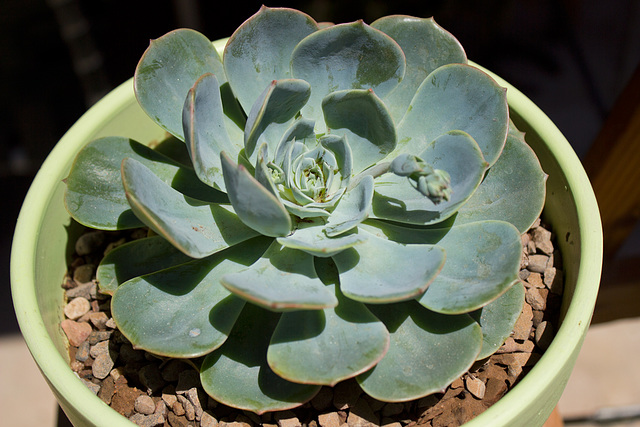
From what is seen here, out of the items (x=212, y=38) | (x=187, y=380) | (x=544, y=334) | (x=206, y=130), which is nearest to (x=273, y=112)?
(x=206, y=130)

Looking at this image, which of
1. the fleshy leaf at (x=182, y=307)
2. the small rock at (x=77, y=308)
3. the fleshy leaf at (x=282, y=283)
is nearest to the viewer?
the fleshy leaf at (x=282, y=283)

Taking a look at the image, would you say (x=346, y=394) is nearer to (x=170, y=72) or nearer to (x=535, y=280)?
(x=535, y=280)

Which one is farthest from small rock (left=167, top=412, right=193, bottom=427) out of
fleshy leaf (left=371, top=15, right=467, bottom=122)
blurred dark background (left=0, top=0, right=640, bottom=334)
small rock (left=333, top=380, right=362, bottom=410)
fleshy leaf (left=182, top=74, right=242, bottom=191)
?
blurred dark background (left=0, top=0, right=640, bottom=334)

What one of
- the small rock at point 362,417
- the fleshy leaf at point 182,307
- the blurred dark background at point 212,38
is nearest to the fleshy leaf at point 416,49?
the fleshy leaf at point 182,307

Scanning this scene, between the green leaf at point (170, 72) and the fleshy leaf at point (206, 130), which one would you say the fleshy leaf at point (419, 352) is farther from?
the green leaf at point (170, 72)

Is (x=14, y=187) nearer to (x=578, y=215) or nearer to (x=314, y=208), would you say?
(x=314, y=208)

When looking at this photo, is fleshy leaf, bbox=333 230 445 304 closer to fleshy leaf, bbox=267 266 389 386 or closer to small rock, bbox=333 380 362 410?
fleshy leaf, bbox=267 266 389 386
